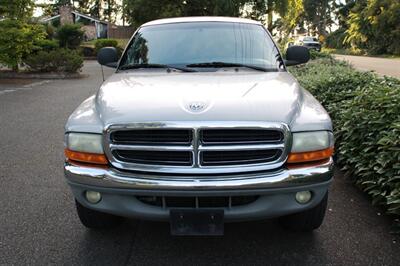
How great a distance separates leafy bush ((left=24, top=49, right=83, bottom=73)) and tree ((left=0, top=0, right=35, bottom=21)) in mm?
1562

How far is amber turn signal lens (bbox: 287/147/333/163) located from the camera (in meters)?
2.89

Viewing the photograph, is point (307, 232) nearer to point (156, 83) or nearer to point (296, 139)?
point (296, 139)

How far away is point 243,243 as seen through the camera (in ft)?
11.2

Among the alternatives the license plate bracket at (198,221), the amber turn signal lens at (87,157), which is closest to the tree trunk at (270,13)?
the amber turn signal lens at (87,157)

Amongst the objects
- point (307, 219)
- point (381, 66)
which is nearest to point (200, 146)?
point (307, 219)

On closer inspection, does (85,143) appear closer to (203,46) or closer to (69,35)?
(203,46)

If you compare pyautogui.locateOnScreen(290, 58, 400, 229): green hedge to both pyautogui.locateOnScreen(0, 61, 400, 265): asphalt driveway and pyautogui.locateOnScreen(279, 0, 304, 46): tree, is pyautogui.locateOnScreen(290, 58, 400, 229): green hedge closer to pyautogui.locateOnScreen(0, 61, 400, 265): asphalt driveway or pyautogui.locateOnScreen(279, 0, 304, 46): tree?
pyautogui.locateOnScreen(0, 61, 400, 265): asphalt driveway

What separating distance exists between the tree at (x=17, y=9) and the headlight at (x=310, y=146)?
1424cm

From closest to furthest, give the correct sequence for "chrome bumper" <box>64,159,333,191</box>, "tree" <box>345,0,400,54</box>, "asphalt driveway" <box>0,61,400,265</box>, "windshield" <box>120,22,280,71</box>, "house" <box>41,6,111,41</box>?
1. "chrome bumper" <box>64,159,333,191</box>
2. "asphalt driveway" <box>0,61,400,265</box>
3. "windshield" <box>120,22,280,71</box>
4. "tree" <box>345,0,400,54</box>
5. "house" <box>41,6,111,41</box>

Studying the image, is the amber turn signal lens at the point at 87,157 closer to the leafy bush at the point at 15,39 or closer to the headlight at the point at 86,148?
the headlight at the point at 86,148

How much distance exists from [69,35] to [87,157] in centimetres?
3013

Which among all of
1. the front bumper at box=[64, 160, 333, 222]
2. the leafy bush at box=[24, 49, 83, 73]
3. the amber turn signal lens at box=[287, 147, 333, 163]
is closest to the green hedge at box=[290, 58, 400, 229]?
the amber turn signal lens at box=[287, 147, 333, 163]

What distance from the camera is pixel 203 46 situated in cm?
429

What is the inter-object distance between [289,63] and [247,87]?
151cm
